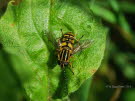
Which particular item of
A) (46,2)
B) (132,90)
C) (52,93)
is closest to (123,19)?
(132,90)

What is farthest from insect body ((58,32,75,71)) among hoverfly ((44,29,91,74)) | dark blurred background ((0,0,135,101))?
dark blurred background ((0,0,135,101))

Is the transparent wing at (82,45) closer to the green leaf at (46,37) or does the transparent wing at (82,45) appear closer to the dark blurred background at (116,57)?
the green leaf at (46,37)

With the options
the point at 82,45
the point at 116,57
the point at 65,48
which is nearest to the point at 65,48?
the point at 65,48

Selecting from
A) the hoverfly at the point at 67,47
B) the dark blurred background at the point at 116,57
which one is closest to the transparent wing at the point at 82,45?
the hoverfly at the point at 67,47

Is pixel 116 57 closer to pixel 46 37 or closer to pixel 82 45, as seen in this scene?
pixel 82 45

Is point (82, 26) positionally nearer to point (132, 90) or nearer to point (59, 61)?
point (59, 61)

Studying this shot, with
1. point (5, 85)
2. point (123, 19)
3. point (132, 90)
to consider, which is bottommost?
point (132, 90)
